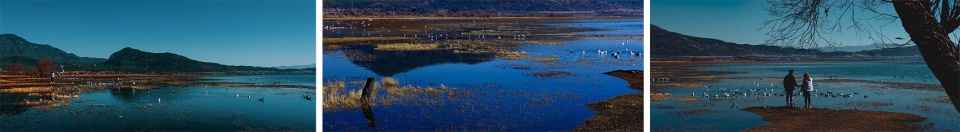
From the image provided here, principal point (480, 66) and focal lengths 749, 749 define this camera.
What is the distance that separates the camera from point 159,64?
15234 mm

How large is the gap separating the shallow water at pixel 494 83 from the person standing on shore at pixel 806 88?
306 cm

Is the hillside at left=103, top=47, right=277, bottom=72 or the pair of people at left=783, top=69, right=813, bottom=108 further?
the hillside at left=103, top=47, right=277, bottom=72

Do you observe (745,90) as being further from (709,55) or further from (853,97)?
(709,55)

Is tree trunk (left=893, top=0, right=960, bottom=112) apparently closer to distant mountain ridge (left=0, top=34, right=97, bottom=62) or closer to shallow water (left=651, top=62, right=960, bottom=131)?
shallow water (left=651, top=62, right=960, bottom=131)

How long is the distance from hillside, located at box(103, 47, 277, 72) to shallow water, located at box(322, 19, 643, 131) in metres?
2.21

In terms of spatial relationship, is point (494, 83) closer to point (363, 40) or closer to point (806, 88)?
point (363, 40)

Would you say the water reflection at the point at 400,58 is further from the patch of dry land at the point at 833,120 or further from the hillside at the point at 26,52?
the patch of dry land at the point at 833,120

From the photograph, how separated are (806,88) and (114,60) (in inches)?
458

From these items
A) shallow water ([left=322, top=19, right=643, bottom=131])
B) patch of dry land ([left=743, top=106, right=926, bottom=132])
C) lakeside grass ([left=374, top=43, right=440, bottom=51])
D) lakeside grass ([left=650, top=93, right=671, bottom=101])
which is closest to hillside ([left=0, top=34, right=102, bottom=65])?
shallow water ([left=322, top=19, right=643, bottom=131])

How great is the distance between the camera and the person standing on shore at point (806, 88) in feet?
30.1

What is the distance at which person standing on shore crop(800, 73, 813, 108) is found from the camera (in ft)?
30.1

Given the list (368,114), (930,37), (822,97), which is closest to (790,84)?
(822,97)

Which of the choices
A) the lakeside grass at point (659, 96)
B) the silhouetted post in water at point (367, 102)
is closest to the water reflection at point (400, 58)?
the silhouetted post in water at point (367, 102)

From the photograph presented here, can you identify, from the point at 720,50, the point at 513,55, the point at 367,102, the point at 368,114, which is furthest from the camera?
the point at 513,55
